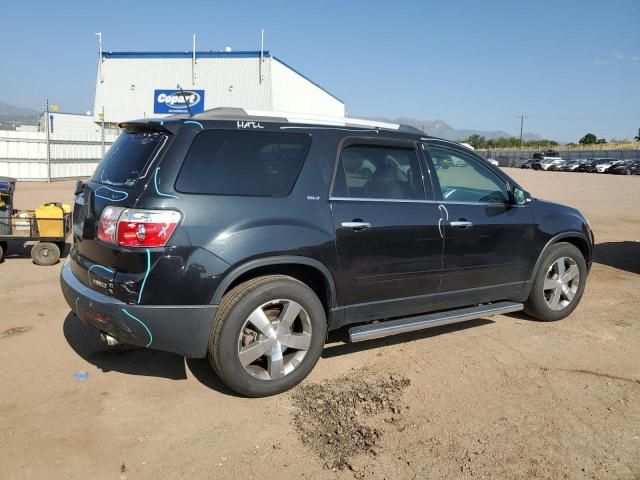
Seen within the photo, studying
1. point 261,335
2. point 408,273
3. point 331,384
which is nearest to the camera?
point 261,335

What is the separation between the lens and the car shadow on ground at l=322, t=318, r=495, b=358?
4652mm

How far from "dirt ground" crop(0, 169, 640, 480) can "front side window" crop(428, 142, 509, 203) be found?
50.2 inches

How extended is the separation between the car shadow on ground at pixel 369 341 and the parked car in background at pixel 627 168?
51.3 metres

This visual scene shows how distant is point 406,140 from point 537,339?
7.15 feet

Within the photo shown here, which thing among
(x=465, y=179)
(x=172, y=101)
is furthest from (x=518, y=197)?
(x=172, y=101)

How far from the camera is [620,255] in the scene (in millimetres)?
8969

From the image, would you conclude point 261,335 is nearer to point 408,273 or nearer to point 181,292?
point 181,292

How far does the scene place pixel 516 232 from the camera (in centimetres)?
497

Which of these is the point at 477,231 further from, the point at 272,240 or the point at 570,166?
the point at 570,166

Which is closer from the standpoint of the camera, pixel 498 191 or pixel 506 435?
pixel 506 435

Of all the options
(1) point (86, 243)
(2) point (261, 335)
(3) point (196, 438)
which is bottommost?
(3) point (196, 438)

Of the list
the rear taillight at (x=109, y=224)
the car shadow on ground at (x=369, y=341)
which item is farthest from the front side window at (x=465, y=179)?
the rear taillight at (x=109, y=224)

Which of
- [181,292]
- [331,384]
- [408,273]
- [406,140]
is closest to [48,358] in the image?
[181,292]

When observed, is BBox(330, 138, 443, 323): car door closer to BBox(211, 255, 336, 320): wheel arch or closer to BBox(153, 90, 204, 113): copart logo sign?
BBox(211, 255, 336, 320): wheel arch
